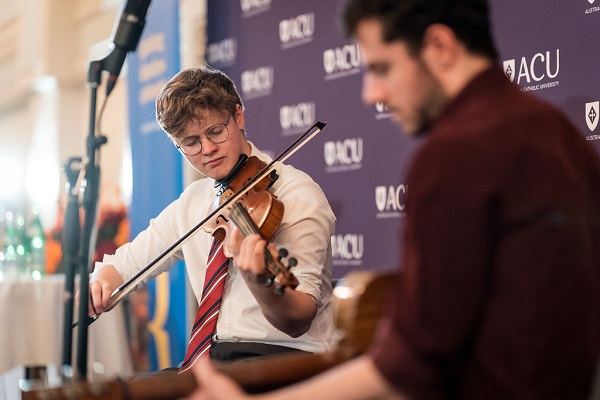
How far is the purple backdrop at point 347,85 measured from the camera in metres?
2.76

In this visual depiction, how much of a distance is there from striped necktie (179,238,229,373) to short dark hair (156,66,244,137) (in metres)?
0.35

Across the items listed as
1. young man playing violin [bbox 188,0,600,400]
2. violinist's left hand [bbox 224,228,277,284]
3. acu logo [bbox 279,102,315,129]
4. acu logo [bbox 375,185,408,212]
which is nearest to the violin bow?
violinist's left hand [bbox 224,228,277,284]

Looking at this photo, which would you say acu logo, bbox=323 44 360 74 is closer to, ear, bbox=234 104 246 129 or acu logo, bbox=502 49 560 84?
acu logo, bbox=502 49 560 84

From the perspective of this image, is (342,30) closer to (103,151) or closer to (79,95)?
(103,151)

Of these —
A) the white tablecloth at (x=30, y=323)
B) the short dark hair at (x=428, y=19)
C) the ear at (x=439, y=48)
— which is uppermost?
the short dark hair at (x=428, y=19)

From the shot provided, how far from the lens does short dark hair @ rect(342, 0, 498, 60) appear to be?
3.74 feet

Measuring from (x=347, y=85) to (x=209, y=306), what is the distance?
1.82 m

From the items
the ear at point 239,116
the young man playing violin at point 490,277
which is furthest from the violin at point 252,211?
the young man playing violin at point 490,277

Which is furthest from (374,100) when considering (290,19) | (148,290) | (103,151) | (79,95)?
(79,95)

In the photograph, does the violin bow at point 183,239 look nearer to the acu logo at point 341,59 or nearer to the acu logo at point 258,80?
the acu logo at point 341,59

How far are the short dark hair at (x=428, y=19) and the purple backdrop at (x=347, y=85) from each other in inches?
63.9

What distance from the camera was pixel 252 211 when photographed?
7.02 feet

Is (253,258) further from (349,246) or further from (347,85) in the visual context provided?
(347,85)

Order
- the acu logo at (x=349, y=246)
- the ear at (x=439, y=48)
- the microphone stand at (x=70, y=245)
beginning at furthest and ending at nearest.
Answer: the acu logo at (x=349, y=246) < the microphone stand at (x=70, y=245) < the ear at (x=439, y=48)
